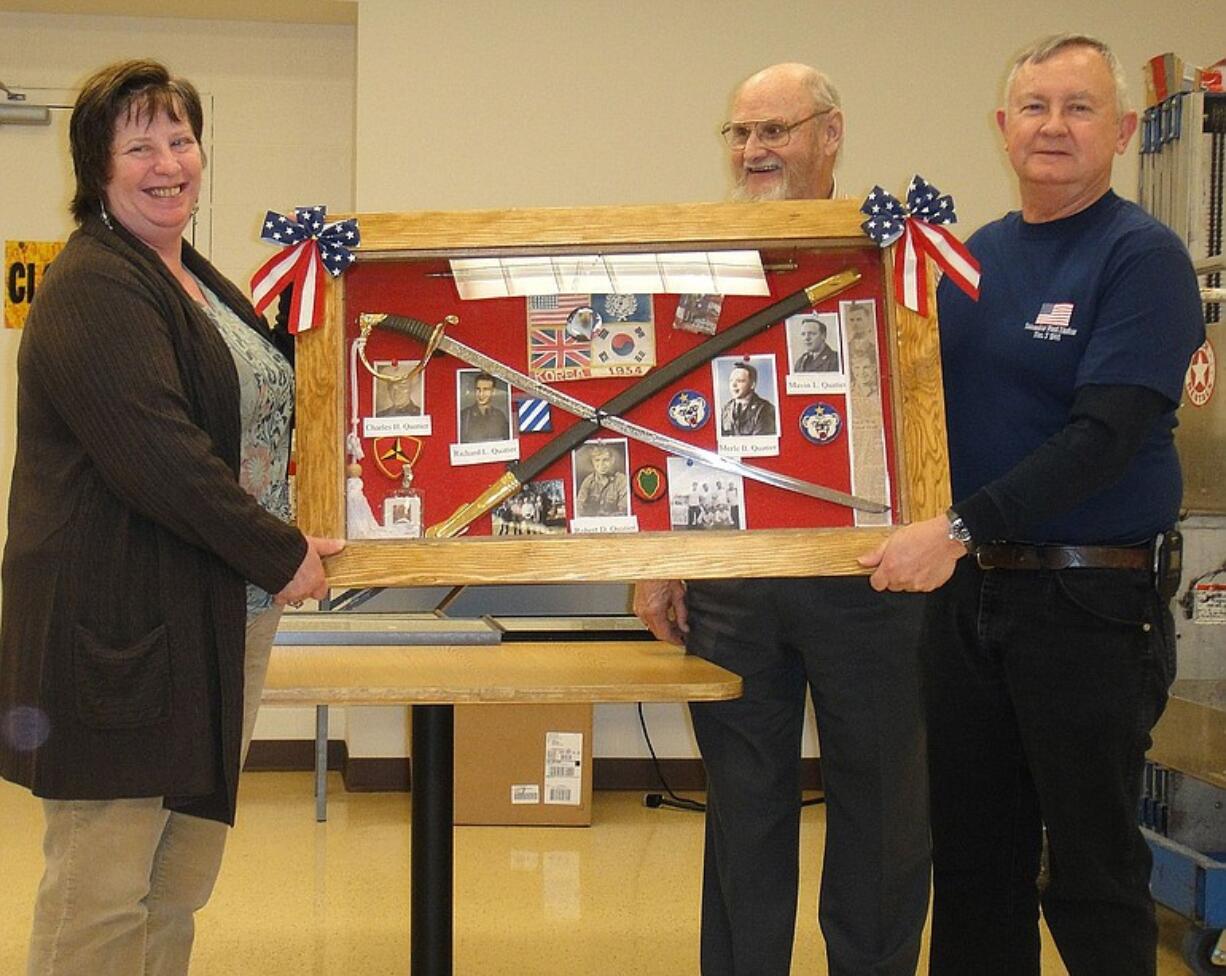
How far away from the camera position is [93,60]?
4.85m

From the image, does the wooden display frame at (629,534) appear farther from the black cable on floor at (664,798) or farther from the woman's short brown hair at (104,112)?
the black cable on floor at (664,798)

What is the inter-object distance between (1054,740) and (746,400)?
68cm

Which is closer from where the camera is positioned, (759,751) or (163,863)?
(163,863)

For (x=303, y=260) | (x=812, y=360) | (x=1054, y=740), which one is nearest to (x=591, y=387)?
(x=812, y=360)

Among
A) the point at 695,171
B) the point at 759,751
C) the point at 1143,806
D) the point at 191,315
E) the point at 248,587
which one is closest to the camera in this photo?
the point at 191,315

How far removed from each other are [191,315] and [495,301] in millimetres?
435

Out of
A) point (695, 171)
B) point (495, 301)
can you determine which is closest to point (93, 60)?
point (695, 171)

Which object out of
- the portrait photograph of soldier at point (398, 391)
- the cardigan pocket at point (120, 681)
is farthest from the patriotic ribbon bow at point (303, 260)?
the cardigan pocket at point (120, 681)

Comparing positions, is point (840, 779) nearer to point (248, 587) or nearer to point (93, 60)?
point (248, 587)

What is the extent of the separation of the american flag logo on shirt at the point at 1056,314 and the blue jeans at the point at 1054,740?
14.3 inches

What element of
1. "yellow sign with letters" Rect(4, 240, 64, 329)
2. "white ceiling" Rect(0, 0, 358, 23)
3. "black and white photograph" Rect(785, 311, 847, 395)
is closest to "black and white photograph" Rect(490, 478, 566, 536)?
"black and white photograph" Rect(785, 311, 847, 395)

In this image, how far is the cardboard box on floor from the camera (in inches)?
171

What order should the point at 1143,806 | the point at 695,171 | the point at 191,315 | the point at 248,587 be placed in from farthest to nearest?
the point at 695,171, the point at 1143,806, the point at 248,587, the point at 191,315

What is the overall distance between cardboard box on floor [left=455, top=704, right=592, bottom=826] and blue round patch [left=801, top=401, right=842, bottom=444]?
2472mm
